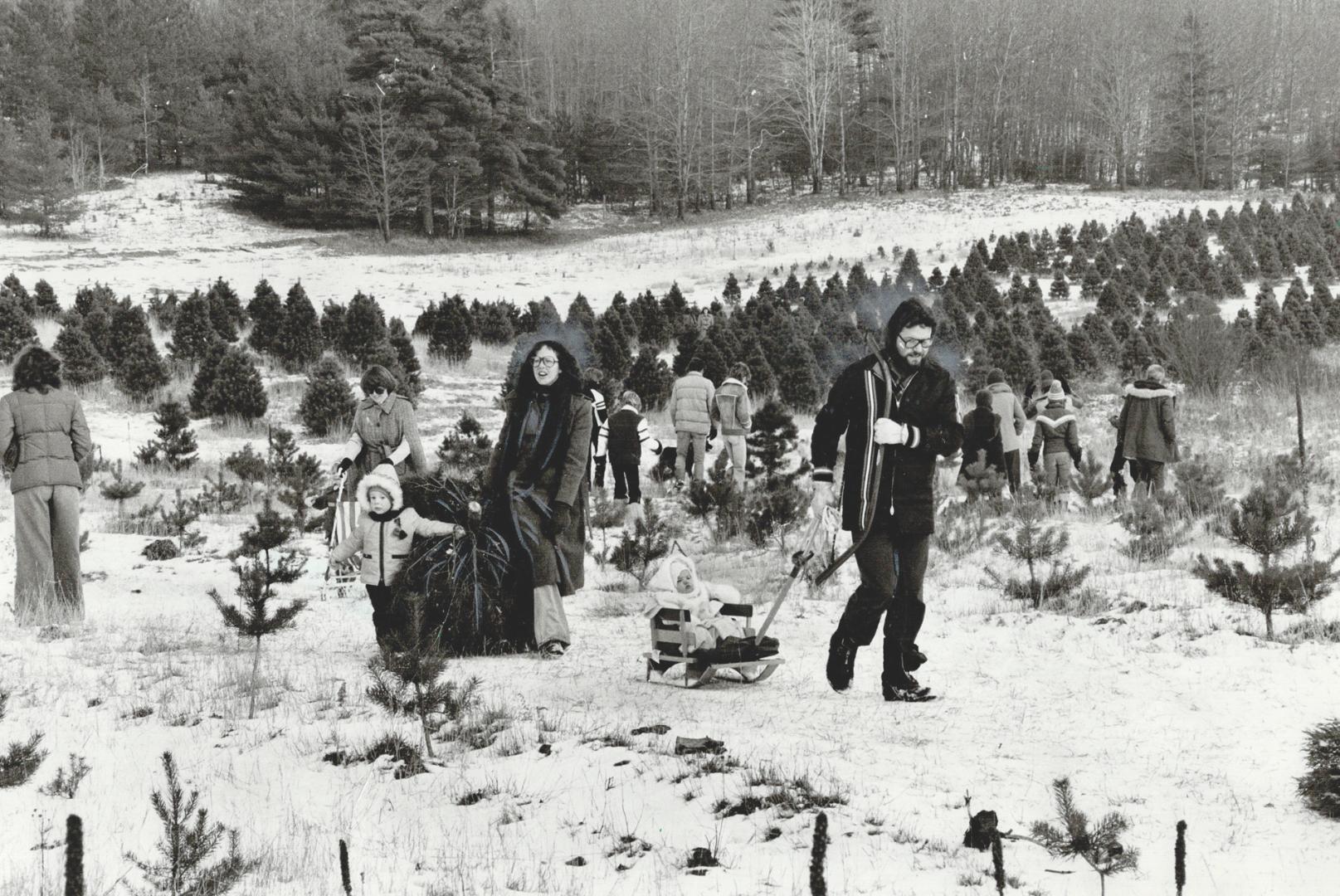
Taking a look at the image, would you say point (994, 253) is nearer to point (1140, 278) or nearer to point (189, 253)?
point (1140, 278)

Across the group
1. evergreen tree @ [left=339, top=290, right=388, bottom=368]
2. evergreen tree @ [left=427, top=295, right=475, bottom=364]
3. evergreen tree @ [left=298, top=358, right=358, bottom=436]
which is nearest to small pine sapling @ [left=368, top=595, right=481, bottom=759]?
evergreen tree @ [left=298, top=358, right=358, bottom=436]

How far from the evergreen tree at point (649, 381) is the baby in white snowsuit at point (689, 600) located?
14.7 m

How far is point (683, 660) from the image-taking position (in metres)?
5.57

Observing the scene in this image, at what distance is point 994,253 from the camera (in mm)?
31578

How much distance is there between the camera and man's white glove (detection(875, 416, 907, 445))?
189 inches

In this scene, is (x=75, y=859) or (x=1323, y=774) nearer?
(x=75, y=859)

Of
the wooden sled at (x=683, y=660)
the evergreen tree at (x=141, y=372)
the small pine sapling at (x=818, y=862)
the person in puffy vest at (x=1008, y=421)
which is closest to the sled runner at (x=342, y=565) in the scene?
the wooden sled at (x=683, y=660)

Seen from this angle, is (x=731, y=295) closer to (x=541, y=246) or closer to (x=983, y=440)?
(x=983, y=440)

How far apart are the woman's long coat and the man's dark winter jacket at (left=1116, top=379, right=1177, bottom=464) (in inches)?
251

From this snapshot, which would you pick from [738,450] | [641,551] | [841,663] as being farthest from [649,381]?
[841,663]

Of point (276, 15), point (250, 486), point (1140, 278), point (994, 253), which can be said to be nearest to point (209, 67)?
point (276, 15)

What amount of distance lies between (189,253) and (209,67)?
22737 mm

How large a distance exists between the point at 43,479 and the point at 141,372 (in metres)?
12.4

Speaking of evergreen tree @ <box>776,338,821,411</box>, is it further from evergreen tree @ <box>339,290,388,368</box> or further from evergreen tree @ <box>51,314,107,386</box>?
evergreen tree @ <box>51,314,107,386</box>
